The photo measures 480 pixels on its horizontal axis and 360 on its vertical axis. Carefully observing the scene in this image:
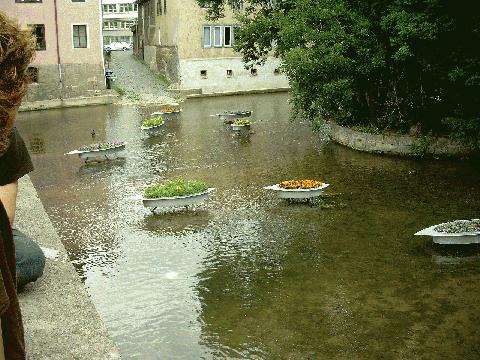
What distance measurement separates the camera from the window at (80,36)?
43.0 m

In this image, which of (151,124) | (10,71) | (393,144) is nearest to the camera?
(10,71)

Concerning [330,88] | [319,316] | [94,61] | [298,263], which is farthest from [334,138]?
[94,61]

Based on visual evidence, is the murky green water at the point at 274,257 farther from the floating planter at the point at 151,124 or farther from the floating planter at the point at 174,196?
the floating planter at the point at 151,124

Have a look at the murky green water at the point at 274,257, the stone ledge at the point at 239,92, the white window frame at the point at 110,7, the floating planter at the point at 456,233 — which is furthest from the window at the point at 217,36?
the white window frame at the point at 110,7

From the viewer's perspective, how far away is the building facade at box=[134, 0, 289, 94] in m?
46.9

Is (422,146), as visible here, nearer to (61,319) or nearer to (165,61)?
(61,319)

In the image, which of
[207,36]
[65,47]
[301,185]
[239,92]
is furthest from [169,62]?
[301,185]

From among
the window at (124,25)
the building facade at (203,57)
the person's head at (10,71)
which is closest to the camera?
the person's head at (10,71)

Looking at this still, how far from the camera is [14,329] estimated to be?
2551 mm

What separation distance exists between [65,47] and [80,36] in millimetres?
1474

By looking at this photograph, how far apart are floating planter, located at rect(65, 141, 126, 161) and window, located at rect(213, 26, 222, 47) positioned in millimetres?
26687

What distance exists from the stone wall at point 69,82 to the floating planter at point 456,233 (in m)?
35.0

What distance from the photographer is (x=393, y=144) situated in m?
23.7

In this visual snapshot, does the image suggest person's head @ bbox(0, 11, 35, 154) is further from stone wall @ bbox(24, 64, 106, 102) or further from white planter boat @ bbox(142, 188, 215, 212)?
stone wall @ bbox(24, 64, 106, 102)
